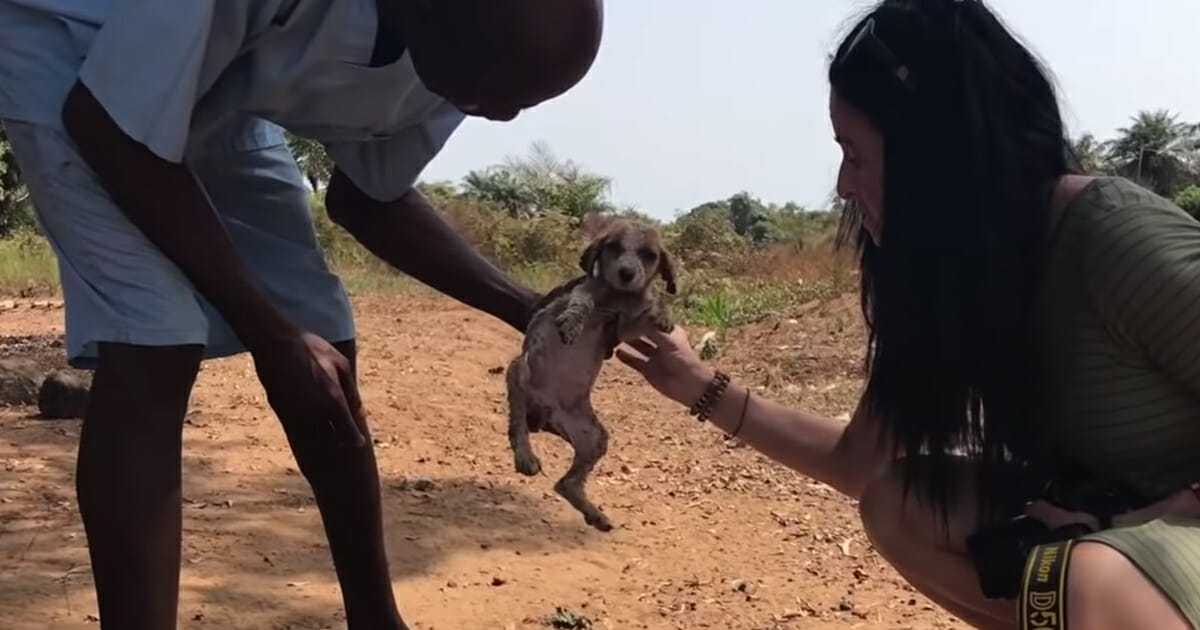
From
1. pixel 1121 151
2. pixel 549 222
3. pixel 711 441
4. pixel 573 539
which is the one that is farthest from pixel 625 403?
pixel 1121 151

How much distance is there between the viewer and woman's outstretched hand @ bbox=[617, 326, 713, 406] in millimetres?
2961

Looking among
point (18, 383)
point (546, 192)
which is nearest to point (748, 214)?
point (546, 192)

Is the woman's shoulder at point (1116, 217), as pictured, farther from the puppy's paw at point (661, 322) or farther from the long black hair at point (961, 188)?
the puppy's paw at point (661, 322)

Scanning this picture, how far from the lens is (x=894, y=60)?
7.57 feet

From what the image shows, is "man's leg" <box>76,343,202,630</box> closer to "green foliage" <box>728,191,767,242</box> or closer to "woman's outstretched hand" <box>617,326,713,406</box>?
"woman's outstretched hand" <box>617,326,713,406</box>

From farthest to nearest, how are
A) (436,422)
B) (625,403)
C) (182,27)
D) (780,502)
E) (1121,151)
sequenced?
1. (1121,151)
2. (625,403)
3. (436,422)
4. (780,502)
5. (182,27)

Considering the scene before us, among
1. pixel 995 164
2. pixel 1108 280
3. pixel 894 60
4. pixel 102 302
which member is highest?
pixel 894 60

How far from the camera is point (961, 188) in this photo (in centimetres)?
230

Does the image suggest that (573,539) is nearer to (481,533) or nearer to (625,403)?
(481,533)

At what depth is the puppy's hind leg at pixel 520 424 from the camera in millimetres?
2848

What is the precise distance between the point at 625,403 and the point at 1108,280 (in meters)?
4.84

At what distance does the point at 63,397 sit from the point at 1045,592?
399 centimetres

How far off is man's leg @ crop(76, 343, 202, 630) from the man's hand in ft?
0.59

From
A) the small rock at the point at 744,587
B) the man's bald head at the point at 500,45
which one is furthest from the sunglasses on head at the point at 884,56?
the small rock at the point at 744,587
